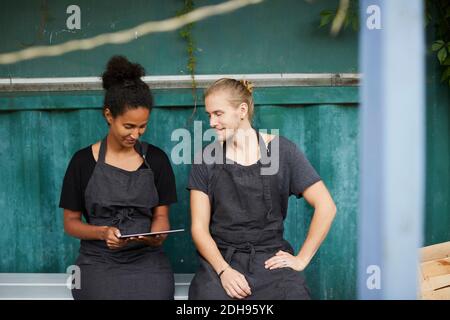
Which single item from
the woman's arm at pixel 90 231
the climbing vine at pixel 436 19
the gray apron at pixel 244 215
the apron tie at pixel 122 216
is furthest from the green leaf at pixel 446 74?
the woman's arm at pixel 90 231

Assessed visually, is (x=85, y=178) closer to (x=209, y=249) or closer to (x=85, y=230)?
(x=85, y=230)

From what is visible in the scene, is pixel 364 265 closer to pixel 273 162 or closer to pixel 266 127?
pixel 273 162

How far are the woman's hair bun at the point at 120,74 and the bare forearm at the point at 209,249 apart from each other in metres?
0.78

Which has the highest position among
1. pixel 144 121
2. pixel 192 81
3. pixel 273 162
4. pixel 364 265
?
pixel 192 81

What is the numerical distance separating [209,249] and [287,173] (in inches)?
19.7

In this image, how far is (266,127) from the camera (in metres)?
3.89

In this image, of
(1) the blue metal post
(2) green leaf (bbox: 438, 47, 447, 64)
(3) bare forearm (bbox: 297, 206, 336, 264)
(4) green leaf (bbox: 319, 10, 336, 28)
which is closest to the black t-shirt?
(3) bare forearm (bbox: 297, 206, 336, 264)

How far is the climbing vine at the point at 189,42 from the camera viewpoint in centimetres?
392

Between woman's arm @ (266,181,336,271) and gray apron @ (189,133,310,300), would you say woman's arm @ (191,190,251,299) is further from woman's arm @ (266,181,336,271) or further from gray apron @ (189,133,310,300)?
woman's arm @ (266,181,336,271)

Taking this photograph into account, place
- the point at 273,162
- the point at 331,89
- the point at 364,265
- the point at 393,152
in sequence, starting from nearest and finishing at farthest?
the point at 393,152 < the point at 364,265 < the point at 273,162 < the point at 331,89

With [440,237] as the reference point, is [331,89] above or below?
above
